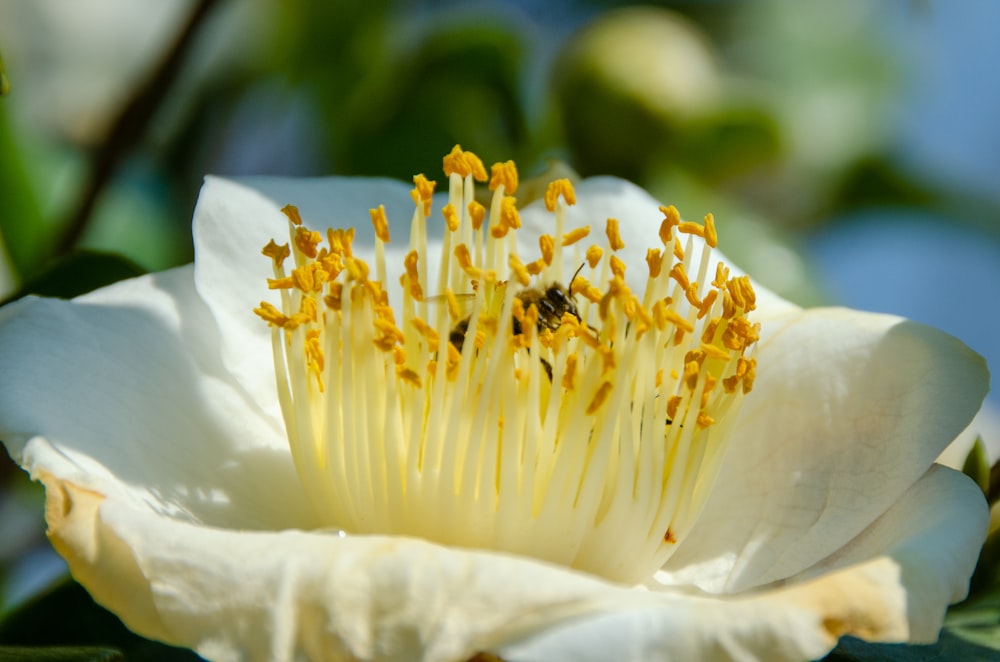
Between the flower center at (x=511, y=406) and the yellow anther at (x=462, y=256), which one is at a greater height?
the yellow anther at (x=462, y=256)

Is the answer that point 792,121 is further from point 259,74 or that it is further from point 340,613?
point 340,613

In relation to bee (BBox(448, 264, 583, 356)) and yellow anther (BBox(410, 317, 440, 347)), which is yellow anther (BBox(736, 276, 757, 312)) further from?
yellow anther (BBox(410, 317, 440, 347))

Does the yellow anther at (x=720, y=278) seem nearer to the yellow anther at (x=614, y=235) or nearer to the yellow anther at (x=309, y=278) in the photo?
the yellow anther at (x=614, y=235)

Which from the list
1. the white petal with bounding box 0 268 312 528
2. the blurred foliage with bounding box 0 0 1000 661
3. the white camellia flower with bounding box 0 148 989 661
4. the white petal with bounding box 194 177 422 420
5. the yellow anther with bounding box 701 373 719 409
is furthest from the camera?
the blurred foliage with bounding box 0 0 1000 661

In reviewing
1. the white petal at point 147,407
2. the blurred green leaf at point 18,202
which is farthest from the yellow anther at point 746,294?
the blurred green leaf at point 18,202

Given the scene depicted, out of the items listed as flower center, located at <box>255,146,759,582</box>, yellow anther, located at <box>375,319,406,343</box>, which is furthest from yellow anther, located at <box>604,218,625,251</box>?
yellow anther, located at <box>375,319,406,343</box>

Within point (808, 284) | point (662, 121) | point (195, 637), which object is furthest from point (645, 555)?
point (662, 121)
